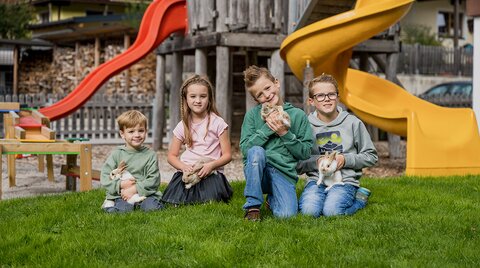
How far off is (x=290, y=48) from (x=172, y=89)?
15.5 ft

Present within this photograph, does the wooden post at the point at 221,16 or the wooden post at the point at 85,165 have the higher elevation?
the wooden post at the point at 221,16

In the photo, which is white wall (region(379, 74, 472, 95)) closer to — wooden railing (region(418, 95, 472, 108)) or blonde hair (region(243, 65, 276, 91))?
wooden railing (region(418, 95, 472, 108))

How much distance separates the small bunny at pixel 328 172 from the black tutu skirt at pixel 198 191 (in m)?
0.85

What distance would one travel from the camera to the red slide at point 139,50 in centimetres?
1256

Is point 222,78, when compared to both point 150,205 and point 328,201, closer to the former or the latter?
point 150,205

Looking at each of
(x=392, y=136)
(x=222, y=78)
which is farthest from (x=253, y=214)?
(x=392, y=136)

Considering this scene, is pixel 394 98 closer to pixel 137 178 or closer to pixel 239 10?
pixel 239 10

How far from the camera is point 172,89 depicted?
1455 cm

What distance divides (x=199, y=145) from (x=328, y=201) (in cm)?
117

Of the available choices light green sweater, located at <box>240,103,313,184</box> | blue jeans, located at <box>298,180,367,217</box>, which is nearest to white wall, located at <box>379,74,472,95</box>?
blue jeans, located at <box>298,180,367,217</box>

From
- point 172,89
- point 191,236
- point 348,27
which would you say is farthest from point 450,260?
point 172,89

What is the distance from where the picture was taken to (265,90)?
579 cm

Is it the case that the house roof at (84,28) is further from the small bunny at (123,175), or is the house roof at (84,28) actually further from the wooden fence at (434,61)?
the small bunny at (123,175)

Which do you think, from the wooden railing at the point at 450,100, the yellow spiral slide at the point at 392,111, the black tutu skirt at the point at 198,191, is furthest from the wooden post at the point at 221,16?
the wooden railing at the point at 450,100
